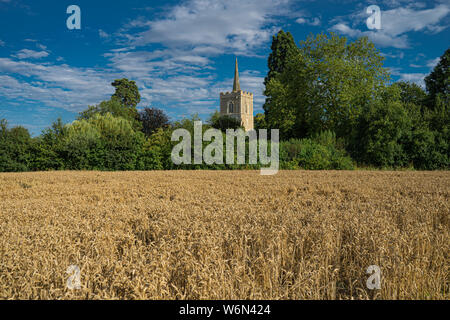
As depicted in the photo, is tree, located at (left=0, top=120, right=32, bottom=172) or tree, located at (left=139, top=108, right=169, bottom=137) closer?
tree, located at (left=0, top=120, right=32, bottom=172)

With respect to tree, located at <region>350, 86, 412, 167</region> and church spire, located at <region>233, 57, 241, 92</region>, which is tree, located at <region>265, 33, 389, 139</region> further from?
church spire, located at <region>233, 57, 241, 92</region>

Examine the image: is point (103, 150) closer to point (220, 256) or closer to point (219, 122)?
point (220, 256)

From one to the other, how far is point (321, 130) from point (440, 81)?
817 inches

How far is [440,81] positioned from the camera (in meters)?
38.1

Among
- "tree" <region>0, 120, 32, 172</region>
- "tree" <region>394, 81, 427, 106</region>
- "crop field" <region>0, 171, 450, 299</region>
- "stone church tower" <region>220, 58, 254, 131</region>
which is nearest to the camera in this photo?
"crop field" <region>0, 171, 450, 299</region>

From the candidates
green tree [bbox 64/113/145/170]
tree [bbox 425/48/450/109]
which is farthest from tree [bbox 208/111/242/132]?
green tree [bbox 64/113/145/170]

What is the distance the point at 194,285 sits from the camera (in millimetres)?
2295

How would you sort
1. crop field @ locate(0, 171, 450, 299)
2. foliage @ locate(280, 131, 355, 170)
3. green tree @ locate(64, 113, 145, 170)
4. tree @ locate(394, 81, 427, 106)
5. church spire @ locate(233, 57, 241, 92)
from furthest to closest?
church spire @ locate(233, 57, 241, 92) < tree @ locate(394, 81, 427, 106) < foliage @ locate(280, 131, 355, 170) < green tree @ locate(64, 113, 145, 170) < crop field @ locate(0, 171, 450, 299)

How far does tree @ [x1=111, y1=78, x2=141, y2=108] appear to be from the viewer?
220ft

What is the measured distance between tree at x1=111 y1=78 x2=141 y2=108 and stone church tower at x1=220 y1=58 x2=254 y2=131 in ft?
97.8

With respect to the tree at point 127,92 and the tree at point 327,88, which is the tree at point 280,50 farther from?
the tree at point 127,92

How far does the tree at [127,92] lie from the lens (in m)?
67.2

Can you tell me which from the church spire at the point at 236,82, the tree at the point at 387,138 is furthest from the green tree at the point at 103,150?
the church spire at the point at 236,82
